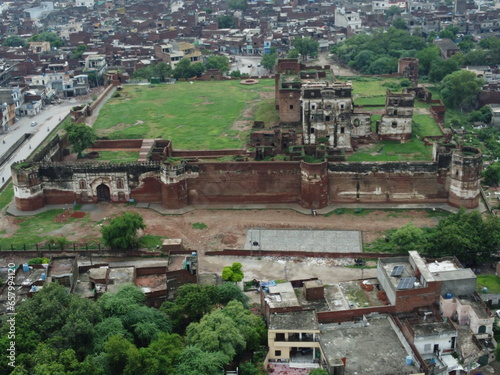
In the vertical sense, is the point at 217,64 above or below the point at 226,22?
above

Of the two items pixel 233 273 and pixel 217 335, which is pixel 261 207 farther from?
pixel 217 335

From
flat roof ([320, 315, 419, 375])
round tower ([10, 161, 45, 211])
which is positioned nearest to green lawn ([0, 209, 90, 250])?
round tower ([10, 161, 45, 211])

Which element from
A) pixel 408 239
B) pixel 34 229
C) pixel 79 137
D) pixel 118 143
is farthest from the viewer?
pixel 118 143

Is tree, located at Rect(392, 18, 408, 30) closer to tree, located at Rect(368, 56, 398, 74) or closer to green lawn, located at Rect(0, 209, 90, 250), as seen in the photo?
tree, located at Rect(368, 56, 398, 74)

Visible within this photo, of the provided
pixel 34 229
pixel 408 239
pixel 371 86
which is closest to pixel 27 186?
pixel 34 229

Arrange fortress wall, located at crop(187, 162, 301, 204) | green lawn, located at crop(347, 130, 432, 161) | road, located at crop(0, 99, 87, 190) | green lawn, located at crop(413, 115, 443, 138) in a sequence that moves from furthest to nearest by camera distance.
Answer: road, located at crop(0, 99, 87, 190) < green lawn, located at crop(413, 115, 443, 138) < green lawn, located at crop(347, 130, 432, 161) < fortress wall, located at crop(187, 162, 301, 204)

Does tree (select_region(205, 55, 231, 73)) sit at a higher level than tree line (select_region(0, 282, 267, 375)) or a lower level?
lower

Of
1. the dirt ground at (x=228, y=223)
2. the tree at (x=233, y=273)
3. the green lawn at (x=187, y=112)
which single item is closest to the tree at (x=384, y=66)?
the green lawn at (x=187, y=112)
